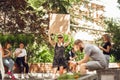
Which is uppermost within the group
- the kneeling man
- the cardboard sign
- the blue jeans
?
the cardboard sign

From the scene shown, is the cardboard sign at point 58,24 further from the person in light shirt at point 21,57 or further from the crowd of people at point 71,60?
the person in light shirt at point 21,57

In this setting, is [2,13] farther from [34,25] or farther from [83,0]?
[83,0]

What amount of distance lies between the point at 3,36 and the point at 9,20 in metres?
1.09

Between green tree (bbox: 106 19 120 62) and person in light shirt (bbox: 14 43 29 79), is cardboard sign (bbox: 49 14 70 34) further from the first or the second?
green tree (bbox: 106 19 120 62)

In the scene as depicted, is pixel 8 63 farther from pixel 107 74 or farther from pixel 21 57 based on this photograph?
pixel 107 74

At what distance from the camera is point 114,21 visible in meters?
32.2

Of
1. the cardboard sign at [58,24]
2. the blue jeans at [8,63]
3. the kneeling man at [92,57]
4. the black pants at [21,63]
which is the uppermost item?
the cardboard sign at [58,24]

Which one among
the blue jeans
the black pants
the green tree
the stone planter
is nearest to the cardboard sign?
the blue jeans

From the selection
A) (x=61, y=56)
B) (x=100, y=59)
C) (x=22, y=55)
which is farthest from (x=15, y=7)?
(x=100, y=59)

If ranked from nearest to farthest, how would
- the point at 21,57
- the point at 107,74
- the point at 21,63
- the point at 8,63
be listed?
the point at 107,74
the point at 8,63
the point at 21,57
the point at 21,63

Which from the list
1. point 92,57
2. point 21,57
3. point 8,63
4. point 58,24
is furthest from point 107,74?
point 21,57

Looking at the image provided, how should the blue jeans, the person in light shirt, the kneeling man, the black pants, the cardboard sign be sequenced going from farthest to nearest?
the black pants
the person in light shirt
the cardboard sign
the blue jeans
the kneeling man

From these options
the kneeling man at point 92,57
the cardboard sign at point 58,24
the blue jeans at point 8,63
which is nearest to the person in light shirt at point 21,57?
the blue jeans at point 8,63

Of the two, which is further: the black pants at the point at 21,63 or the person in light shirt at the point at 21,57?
the black pants at the point at 21,63
